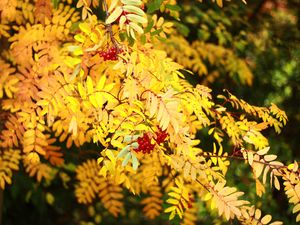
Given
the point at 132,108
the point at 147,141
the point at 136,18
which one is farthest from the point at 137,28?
the point at 147,141

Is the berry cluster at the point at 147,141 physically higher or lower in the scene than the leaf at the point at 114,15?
lower

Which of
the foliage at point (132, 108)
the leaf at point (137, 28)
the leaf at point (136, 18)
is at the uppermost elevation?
the leaf at point (136, 18)

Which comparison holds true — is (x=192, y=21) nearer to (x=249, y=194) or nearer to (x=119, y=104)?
(x=249, y=194)

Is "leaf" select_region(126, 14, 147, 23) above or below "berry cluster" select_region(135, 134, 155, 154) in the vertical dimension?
above

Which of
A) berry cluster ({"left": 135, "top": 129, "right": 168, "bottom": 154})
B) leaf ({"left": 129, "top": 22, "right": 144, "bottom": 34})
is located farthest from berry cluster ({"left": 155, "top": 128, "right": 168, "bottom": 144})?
leaf ({"left": 129, "top": 22, "right": 144, "bottom": 34})

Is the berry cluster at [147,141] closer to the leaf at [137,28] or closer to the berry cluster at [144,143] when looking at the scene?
the berry cluster at [144,143]

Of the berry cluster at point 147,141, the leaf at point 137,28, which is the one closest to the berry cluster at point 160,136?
the berry cluster at point 147,141

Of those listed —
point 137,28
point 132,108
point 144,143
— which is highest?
point 137,28

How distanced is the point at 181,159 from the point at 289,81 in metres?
3.47

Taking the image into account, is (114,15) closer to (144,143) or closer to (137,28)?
(137,28)

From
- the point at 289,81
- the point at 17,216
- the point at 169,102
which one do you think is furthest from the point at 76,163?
the point at 169,102

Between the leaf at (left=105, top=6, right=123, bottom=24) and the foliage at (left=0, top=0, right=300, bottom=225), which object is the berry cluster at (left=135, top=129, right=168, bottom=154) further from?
the leaf at (left=105, top=6, right=123, bottom=24)

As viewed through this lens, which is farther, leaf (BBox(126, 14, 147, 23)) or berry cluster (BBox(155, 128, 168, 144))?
berry cluster (BBox(155, 128, 168, 144))

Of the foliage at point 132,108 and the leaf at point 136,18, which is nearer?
the leaf at point 136,18
